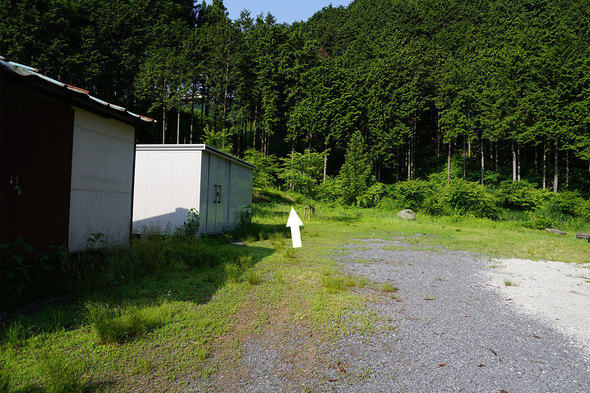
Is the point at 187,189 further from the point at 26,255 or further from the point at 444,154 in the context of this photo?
the point at 444,154

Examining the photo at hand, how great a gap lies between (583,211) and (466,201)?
243 inches

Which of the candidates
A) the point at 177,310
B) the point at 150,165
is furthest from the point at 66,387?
the point at 150,165

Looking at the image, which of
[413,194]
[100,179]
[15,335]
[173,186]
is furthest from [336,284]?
[413,194]

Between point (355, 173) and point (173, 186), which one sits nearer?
point (173, 186)

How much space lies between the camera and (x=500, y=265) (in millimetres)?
7227

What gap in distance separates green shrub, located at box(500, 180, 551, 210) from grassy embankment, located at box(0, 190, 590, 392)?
2217cm

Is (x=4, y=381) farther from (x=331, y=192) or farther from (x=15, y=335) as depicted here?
(x=331, y=192)

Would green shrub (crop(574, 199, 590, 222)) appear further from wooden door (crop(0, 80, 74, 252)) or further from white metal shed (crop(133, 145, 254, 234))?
wooden door (crop(0, 80, 74, 252))

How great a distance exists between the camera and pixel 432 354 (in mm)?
2918

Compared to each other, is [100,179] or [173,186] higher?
[173,186]

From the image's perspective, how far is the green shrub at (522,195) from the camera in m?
21.1

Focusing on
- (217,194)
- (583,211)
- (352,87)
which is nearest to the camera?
(217,194)

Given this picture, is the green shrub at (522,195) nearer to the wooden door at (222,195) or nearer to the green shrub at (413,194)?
the green shrub at (413,194)

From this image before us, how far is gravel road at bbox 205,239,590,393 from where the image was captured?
243 cm
